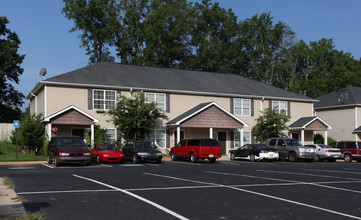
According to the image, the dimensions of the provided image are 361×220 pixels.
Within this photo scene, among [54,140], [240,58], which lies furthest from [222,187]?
[240,58]

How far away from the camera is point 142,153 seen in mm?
25047

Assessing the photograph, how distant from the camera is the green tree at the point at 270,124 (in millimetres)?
36344

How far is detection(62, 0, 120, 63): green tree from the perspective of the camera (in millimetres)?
54812

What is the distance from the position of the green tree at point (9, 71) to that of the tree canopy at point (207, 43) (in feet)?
28.6

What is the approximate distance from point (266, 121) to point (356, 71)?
4212cm

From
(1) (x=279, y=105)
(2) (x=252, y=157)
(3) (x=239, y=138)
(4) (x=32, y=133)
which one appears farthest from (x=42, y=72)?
(1) (x=279, y=105)

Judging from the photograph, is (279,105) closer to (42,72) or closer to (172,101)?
(172,101)

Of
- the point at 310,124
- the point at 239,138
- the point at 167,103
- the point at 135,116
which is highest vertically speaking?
the point at 167,103

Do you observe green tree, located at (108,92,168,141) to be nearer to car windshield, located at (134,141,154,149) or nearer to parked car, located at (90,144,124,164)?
car windshield, located at (134,141,154,149)

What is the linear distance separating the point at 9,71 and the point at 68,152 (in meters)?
35.0

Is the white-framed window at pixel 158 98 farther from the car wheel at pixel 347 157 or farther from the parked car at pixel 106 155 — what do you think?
the car wheel at pixel 347 157

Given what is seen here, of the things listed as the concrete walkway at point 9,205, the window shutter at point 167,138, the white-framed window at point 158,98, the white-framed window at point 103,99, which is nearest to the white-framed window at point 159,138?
the window shutter at point 167,138

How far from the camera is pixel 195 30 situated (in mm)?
60719

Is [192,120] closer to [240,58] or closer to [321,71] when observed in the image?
[240,58]
